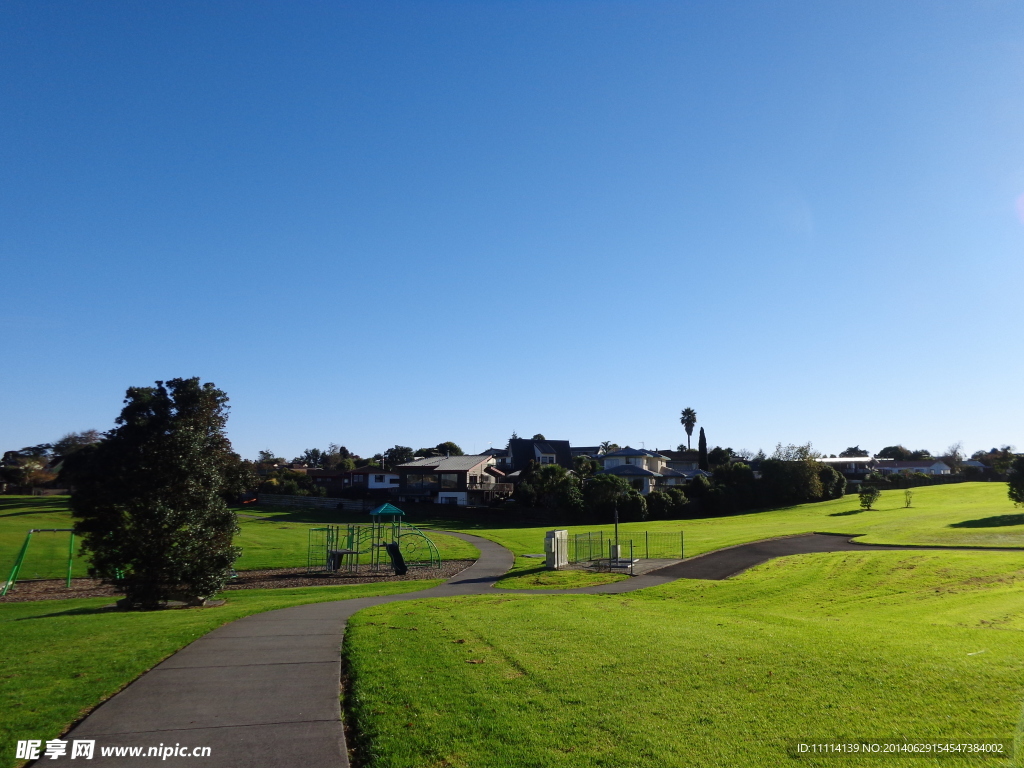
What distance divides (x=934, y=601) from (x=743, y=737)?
1687cm

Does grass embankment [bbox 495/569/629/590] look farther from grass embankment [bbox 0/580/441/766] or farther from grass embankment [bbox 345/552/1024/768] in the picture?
grass embankment [bbox 0/580/441/766]

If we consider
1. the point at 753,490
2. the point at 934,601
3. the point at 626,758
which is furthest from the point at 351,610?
the point at 753,490

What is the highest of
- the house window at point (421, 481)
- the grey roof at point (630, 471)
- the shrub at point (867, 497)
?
the grey roof at point (630, 471)

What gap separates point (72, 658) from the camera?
10.8 metres

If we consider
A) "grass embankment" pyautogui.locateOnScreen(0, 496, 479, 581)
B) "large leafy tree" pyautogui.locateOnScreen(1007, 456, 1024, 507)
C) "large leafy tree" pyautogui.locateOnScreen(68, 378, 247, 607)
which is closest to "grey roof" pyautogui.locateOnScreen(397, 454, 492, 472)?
"grass embankment" pyautogui.locateOnScreen(0, 496, 479, 581)

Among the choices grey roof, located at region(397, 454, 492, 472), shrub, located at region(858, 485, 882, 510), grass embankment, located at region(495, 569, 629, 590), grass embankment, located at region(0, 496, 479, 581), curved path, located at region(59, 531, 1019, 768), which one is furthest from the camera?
grey roof, located at region(397, 454, 492, 472)

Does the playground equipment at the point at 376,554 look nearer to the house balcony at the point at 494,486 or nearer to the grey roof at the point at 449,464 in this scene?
the house balcony at the point at 494,486

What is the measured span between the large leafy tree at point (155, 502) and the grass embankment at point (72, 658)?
290 cm

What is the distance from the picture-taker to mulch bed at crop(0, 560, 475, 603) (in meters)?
27.0

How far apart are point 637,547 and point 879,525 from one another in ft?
70.9

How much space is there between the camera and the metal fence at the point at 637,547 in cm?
3442

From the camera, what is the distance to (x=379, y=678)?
31.3 ft

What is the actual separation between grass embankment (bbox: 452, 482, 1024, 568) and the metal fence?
0.96 m

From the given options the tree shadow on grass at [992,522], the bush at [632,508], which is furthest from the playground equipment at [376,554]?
the tree shadow on grass at [992,522]
